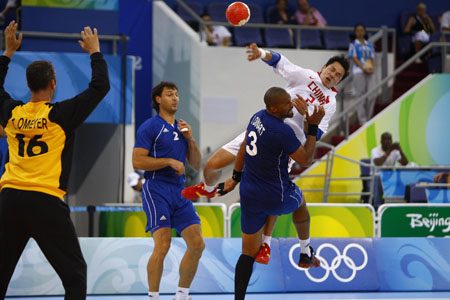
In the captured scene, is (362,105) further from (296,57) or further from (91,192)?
(91,192)

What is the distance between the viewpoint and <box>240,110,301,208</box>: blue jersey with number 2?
6.62 metres

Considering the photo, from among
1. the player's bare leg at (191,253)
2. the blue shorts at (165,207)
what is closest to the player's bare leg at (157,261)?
the blue shorts at (165,207)

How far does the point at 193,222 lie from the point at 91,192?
8204mm

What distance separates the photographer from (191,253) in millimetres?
7602

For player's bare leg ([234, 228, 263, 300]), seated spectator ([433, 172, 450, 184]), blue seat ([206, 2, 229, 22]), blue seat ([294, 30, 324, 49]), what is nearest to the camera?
player's bare leg ([234, 228, 263, 300])

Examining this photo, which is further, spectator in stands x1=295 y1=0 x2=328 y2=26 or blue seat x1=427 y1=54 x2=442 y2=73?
spectator in stands x1=295 y1=0 x2=328 y2=26

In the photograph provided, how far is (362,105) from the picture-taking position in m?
17.3

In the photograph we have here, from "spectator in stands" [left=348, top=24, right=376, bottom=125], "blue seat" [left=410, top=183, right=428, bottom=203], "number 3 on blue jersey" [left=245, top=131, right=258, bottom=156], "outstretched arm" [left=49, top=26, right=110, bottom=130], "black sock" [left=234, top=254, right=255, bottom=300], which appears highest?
"spectator in stands" [left=348, top=24, right=376, bottom=125]

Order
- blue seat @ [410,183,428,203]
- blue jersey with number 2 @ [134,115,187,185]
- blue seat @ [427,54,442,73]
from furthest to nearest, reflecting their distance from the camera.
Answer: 1. blue seat @ [427,54,442,73]
2. blue seat @ [410,183,428,203]
3. blue jersey with number 2 @ [134,115,187,185]

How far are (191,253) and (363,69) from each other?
1039 centimetres

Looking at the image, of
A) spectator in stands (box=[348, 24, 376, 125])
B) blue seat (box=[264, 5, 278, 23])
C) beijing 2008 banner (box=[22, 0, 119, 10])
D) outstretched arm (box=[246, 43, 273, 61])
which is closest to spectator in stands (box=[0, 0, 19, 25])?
beijing 2008 banner (box=[22, 0, 119, 10])

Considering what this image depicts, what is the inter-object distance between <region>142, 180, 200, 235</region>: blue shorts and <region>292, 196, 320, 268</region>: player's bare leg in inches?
43.0

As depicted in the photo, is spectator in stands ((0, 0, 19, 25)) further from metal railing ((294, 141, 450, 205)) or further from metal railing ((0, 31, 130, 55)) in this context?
metal railing ((294, 141, 450, 205))

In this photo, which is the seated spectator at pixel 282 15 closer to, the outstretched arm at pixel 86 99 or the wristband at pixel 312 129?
the wristband at pixel 312 129
